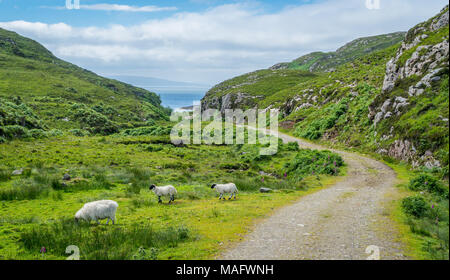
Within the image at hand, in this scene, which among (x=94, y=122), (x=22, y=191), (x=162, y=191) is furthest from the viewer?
(x=94, y=122)

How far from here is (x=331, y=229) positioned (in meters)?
9.41

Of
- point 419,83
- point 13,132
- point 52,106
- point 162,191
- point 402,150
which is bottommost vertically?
point 162,191

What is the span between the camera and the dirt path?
7.40 metres

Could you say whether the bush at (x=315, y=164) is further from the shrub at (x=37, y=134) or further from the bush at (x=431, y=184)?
the shrub at (x=37, y=134)

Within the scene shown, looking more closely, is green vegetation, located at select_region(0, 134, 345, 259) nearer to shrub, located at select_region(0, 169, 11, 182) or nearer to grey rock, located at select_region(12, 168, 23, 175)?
shrub, located at select_region(0, 169, 11, 182)

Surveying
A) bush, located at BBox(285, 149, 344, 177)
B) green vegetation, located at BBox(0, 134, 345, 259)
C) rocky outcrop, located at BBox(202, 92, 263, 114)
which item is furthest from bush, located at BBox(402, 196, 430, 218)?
rocky outcrop, located at BBox(202, 92, 263, 114)

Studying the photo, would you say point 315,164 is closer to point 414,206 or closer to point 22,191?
point 414,206

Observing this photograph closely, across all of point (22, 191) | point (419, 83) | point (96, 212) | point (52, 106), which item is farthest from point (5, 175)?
point (52, 106)

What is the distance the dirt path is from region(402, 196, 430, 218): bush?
870 millimetres

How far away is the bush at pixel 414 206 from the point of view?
28.7ft

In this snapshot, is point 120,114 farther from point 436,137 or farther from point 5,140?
point 436,137

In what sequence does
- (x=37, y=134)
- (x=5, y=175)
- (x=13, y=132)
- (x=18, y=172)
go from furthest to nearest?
(x=37, y=134) < (x=13, y=132) < (x=18, y=172) < (x=5, y=175)

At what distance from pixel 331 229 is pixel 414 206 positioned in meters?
3.14
